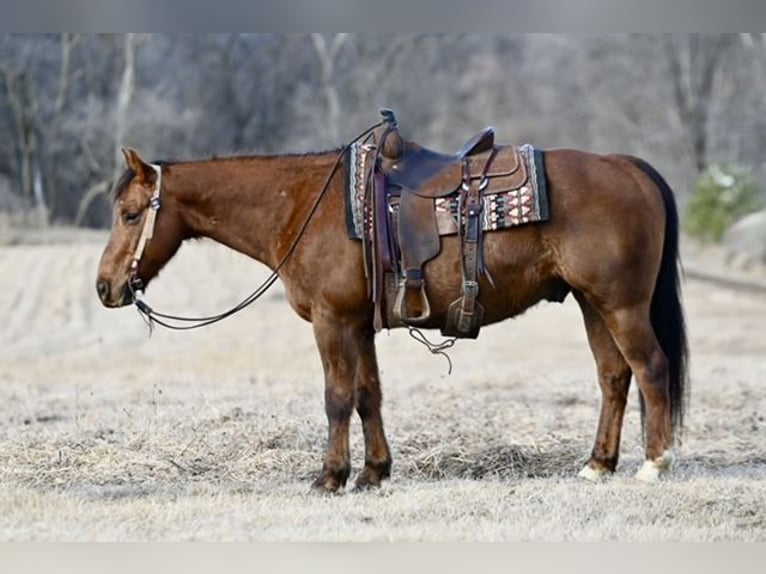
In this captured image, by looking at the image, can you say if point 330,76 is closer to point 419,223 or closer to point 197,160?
point 197,160

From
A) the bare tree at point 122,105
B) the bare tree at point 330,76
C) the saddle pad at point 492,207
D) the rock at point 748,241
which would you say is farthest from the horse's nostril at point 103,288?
the bare tree at point 330,76

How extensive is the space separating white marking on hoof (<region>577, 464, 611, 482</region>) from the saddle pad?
4.45 feet

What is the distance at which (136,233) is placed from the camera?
5.95 meters

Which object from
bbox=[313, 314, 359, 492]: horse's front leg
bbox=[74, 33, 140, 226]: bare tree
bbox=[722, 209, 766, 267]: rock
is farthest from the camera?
bbox=[74, 33, 140, 226]: bare tree

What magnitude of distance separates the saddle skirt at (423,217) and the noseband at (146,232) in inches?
37.5

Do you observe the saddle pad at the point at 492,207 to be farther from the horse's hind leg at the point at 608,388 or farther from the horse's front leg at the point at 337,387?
the horse's hind leg at the point at 608,388

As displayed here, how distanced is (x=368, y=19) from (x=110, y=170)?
738 inches

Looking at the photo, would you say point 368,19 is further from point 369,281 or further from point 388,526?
point 388,526

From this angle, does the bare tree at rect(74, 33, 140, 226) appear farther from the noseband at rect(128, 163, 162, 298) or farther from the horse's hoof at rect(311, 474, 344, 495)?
the horse's hoof at rect(311, 474, 344, 495)

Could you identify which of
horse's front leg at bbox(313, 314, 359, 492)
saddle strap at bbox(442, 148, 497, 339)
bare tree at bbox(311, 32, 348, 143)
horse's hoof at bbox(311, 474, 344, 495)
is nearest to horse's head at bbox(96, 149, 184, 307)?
horse's front leg at bbox(313, 314, 359, 492)

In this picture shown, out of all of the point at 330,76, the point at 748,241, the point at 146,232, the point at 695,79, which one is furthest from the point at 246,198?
the point at 695,79

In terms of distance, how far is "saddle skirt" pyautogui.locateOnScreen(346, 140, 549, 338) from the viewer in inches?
226

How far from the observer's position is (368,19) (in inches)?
369

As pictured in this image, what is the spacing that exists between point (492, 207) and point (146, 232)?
5.61 ft
